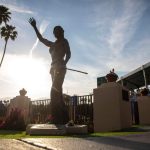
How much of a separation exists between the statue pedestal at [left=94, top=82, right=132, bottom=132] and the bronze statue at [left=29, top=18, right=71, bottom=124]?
1667 millimetres

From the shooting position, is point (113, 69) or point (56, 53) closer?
point (56, 53)

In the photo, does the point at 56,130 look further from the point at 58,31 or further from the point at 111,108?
the point at 58,31

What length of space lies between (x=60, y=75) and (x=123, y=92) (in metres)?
2.65

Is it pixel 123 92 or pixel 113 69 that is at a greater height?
pixel 113 69

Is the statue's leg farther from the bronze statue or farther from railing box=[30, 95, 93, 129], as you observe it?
railing box=[30, 95, 93, 129]

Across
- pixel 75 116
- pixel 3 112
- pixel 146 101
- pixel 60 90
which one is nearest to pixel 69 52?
pixel 60 90

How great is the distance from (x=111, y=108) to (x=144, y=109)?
397 centimetres

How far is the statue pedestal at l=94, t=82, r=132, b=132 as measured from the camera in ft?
33.1

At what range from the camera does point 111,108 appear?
33.7ft

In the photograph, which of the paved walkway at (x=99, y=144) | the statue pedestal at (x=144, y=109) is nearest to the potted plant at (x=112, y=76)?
the statue pedestal at (x=144, y=109)

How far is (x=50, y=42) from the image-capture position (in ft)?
32.7

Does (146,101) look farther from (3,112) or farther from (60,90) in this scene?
(3,112)

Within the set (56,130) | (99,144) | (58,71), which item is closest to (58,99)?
(58,71)

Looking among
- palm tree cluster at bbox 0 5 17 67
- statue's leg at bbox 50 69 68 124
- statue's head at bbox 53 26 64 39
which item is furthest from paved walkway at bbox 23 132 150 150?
palm tree cluster at bbox 0 5 17 67
